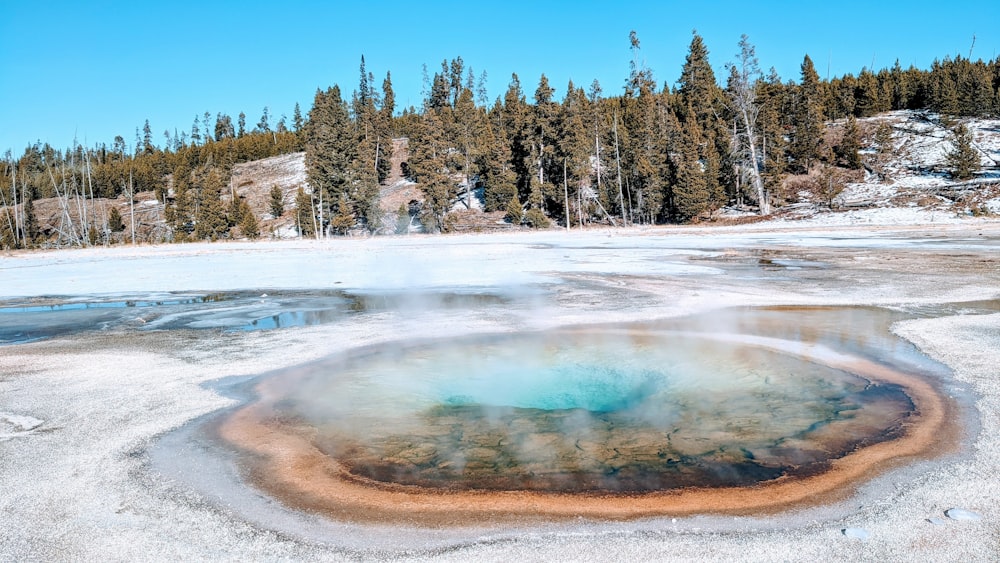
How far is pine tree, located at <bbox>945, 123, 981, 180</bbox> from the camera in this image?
44.9 metres

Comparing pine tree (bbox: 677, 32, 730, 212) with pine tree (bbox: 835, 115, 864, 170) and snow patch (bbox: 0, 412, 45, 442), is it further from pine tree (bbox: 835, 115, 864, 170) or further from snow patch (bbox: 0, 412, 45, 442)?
snow patch (bbox: 0, 412, 45, 442)

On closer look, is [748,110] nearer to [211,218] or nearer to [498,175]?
[498,175]

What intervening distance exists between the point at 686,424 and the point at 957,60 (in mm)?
89762

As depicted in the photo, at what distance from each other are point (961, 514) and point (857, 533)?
2.44 ft

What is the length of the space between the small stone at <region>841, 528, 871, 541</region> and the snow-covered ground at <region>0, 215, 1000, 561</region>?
1.0 inches

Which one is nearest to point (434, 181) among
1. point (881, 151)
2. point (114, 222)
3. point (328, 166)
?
point (328, 166)

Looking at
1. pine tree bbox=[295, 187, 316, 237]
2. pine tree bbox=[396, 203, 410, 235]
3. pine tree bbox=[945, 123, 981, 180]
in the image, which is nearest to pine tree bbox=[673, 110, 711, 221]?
pine tree bbox=[945, 123, 981, 180]

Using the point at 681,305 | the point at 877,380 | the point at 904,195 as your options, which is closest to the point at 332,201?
the point at 904,195

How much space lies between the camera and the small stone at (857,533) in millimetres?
3662

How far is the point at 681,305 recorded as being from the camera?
12.1m

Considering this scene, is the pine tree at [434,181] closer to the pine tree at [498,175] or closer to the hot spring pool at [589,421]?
the pine tree at [498,175]

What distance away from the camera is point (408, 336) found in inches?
391

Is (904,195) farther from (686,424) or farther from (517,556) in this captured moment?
(517,556)

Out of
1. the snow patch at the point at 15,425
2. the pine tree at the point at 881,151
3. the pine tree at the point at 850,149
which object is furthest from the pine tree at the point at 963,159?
the snow patch at the point at 15,425
